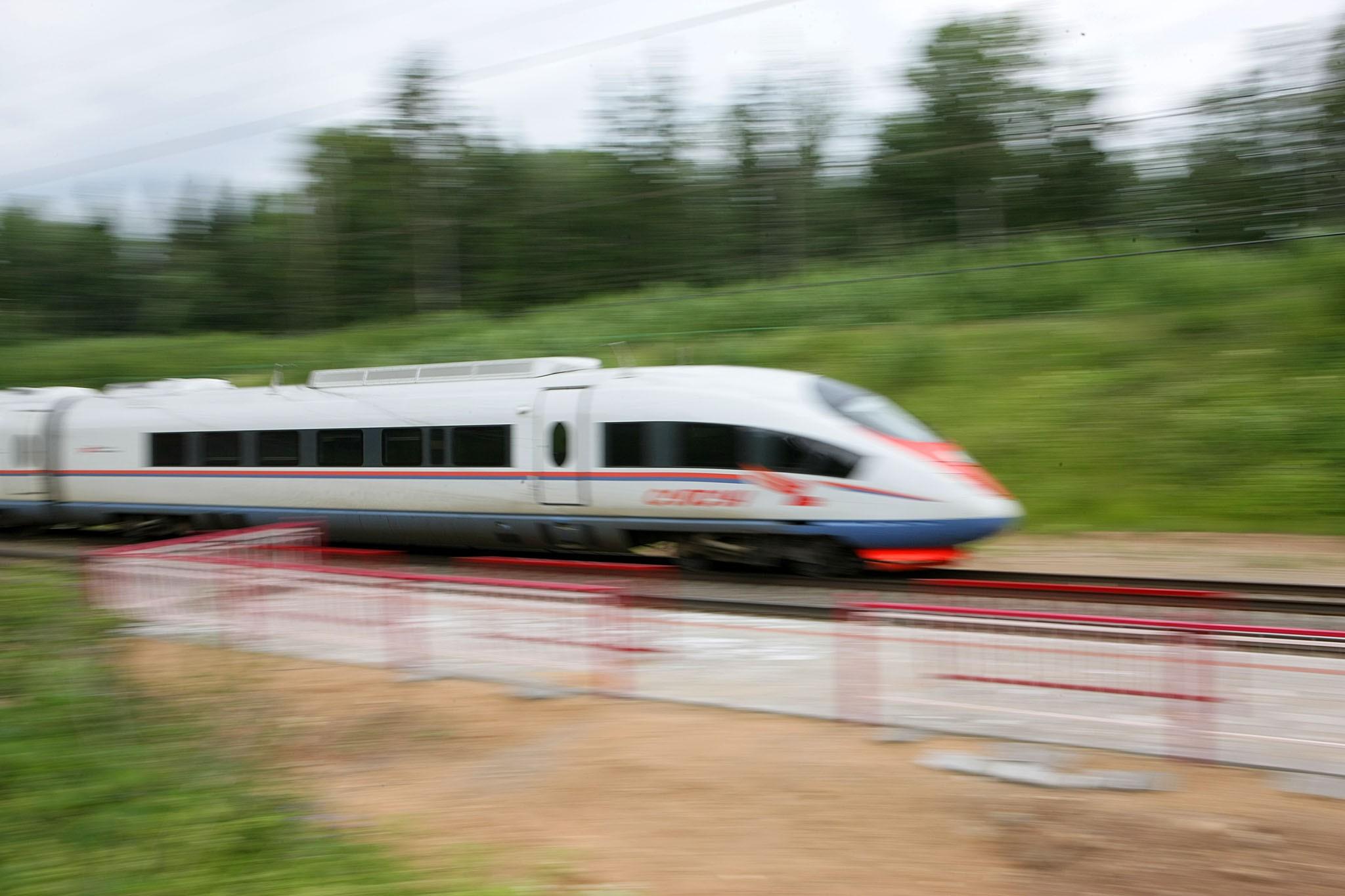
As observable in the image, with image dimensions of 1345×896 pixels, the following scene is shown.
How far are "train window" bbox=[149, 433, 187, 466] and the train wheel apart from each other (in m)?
10.1

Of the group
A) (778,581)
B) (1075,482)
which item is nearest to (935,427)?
(1075,482)

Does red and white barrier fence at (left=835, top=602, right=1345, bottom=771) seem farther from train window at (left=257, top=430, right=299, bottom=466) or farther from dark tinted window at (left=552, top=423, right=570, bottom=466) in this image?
train window at (left=257, top=430, right=299, bottom=466)

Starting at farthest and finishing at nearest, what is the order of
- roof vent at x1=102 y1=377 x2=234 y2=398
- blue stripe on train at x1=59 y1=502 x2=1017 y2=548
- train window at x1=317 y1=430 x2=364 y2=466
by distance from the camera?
roof vent at x1=102 y1=377 x2=234 y2=398 < train window at x1=317 y1=430 x2=364 y2=466 < blue stripe on train at x1=59 y1=502 x2=1017 y2=548

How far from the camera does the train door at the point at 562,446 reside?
12477 mm

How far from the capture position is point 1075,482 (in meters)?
15.8

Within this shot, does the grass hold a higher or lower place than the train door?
lower

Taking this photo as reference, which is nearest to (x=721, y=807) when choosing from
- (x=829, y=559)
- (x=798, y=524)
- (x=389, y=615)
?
(x=389, y=615)

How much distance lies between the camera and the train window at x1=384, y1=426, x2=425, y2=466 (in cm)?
1380

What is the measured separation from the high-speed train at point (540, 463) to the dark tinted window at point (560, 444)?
0.02 meters

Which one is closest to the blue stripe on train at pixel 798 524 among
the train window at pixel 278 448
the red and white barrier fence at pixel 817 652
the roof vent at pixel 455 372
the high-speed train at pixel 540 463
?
the high-speed train at pixel 540 463

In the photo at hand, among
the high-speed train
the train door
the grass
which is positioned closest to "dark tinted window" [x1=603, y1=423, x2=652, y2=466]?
the high-speed train

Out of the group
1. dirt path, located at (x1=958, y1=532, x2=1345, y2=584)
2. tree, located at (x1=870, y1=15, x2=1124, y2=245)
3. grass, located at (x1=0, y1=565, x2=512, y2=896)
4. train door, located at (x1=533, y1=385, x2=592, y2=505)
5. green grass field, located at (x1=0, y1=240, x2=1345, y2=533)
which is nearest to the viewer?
grass, located at (x1=0, y1=565, x2=512, y2=896)

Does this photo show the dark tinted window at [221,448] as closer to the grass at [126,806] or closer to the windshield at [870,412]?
the windshield at [870,412]

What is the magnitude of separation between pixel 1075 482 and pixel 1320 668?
35.0 ft
